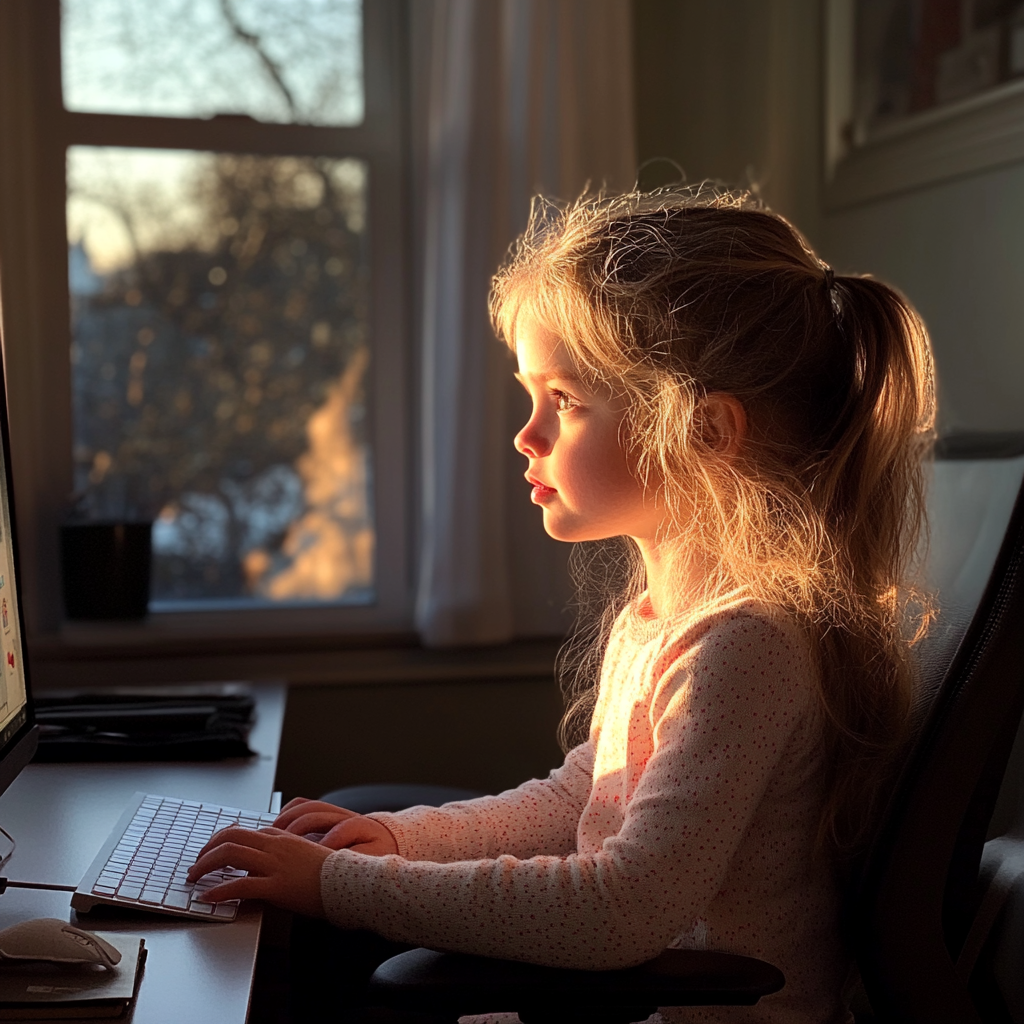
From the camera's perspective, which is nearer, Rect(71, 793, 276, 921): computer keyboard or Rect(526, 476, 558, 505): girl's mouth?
Rect(71, 793, 276, 921): computer keyboard

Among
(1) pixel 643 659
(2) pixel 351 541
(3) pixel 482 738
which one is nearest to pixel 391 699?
(3) pixel 482 738

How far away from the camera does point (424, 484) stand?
2.19 meters

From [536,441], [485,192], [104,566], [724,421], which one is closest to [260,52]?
[485,192]

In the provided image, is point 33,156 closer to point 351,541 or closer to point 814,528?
point 351,541

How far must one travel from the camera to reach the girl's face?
1.01 m

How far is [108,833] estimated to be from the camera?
1.08m

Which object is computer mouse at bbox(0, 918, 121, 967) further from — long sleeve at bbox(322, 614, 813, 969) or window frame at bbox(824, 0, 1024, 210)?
window frame at bbox(824, 0, 1024, 210)

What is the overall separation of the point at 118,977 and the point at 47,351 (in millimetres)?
1739

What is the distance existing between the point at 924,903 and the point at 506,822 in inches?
16.8

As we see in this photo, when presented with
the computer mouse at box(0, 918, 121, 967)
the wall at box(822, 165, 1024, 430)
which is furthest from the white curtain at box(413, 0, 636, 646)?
the computer mouse at box(0, 918, 121, 967)

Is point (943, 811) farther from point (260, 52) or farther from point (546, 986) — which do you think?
point (260, 52)

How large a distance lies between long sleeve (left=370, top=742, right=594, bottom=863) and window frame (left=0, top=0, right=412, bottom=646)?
113cm

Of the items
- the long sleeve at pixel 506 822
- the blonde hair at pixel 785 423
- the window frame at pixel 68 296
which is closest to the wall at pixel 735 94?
the window frame at pixel 68 296

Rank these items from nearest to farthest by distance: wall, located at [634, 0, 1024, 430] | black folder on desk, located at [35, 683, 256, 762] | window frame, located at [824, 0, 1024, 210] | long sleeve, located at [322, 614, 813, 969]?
long sleeve, located at [322, 614, 813, 969]
black folder on desk, located at [35, 683, 256, 762]
window frame, located at [824, 0, 1024, 210]
wall, located at [634, 0, 1024, 430]
